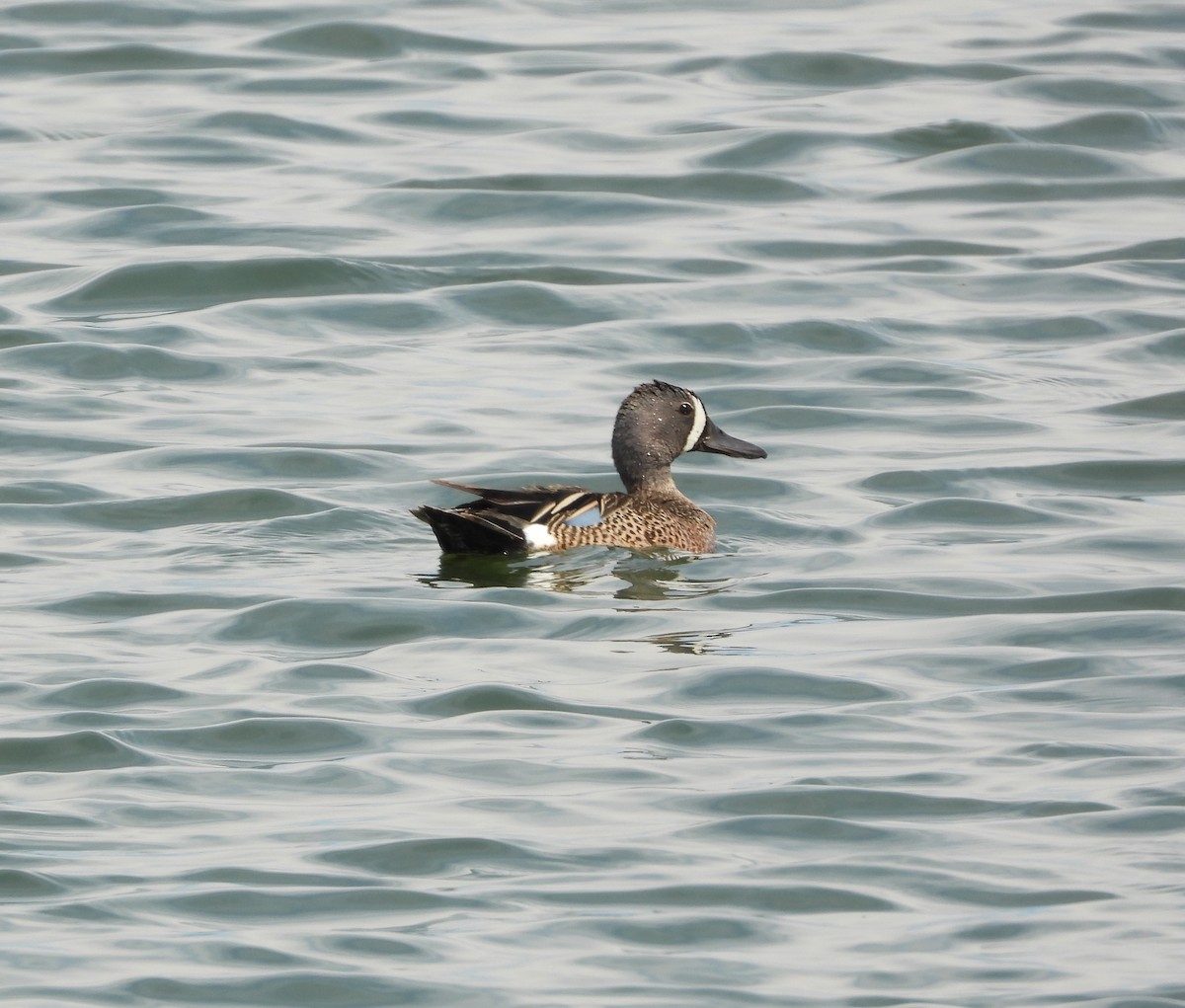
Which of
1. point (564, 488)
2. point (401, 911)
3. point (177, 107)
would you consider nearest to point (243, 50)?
point (177, 107)

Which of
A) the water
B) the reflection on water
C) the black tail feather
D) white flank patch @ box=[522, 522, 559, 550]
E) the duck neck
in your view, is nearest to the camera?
the water

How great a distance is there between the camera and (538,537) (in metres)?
9.89

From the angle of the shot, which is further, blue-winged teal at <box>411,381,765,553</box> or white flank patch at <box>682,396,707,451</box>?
white flank patch at <box>682,396,707,451</box>

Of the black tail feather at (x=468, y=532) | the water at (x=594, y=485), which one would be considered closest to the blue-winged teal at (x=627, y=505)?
the black tail feather at (x=468, y=532)

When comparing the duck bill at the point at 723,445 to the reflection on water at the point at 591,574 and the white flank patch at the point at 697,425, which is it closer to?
the white flank patch at the point at 697,425

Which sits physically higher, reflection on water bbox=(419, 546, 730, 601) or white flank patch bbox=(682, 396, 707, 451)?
white flank patch bbox=(682, 396, 707, 451)

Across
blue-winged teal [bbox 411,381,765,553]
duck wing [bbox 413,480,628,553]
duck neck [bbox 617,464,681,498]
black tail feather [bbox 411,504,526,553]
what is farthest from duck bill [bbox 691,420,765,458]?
black tail feather [bbox 411,504,526,553]

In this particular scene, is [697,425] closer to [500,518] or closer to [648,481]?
[648,481]

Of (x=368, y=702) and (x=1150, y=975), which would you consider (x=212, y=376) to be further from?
(x=1150, y=975)

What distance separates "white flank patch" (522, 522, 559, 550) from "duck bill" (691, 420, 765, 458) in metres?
1.20

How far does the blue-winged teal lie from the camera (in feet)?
32.0

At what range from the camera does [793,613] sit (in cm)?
912

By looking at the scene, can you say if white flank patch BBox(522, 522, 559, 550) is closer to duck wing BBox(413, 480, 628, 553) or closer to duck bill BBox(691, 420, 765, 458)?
duck wing BBox(413, 480, 628, 553)

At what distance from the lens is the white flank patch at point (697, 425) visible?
10.9 m
